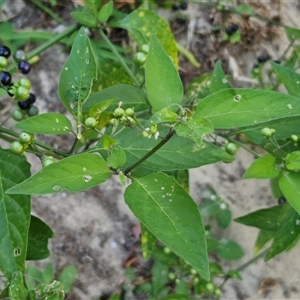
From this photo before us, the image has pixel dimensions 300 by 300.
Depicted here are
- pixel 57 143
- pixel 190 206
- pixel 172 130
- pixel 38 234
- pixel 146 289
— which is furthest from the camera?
pixel 57 143

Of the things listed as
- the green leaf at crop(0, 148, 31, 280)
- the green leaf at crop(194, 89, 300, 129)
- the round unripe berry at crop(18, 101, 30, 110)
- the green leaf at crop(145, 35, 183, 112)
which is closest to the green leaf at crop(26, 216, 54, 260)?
the green leaf at crop(0, 148, 31, 280)

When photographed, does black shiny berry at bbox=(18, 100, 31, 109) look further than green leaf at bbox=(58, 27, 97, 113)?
Yes

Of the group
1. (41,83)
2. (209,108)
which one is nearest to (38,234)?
(209,108)

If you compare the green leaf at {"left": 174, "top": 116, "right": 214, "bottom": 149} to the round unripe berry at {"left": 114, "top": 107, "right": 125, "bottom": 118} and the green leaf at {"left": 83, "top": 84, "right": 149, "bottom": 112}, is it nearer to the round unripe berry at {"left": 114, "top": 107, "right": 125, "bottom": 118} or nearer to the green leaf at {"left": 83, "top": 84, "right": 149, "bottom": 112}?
the round unripe berry at {"left": 114, "top": 107, "right": 125, "bottom": 118}

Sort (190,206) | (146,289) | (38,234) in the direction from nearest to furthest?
1. (190,206)
2. (38,234)
3. (146,289)

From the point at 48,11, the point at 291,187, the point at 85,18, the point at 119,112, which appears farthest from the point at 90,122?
the point at 48,11

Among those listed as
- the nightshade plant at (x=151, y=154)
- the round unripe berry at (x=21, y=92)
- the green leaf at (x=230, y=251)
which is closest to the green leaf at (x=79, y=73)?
the nightshade plant at (x=151, y=154)

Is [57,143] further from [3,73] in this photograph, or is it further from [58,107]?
[3,73]
